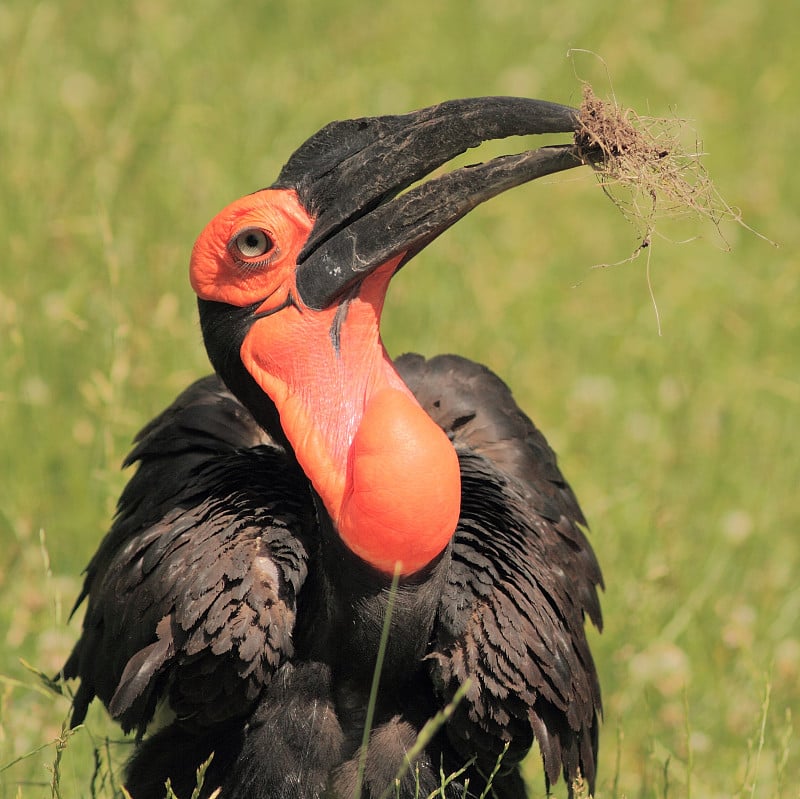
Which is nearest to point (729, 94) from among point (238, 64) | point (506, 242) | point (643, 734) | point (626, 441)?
point (506, 242)

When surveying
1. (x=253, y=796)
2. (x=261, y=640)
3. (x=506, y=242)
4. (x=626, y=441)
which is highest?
(x=506, y=242)

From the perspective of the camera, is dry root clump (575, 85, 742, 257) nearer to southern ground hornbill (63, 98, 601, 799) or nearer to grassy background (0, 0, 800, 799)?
southern ground hornbill (63, 98, 601, 799)

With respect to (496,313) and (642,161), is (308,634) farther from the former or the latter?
(496,313)

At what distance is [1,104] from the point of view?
5.80m

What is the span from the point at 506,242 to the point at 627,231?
741mm

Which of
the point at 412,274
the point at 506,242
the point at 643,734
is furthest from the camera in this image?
the point at 506,242

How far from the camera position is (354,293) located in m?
3.19

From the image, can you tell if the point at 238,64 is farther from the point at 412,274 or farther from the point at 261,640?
the point at 261,640

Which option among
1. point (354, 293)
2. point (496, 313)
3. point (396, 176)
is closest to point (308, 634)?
point (354, 293)

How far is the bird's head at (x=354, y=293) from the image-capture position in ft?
9.41

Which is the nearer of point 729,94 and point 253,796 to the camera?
point 253,796

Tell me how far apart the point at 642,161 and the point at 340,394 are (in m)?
0.82

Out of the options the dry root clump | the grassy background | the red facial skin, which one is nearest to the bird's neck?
the red facial skin

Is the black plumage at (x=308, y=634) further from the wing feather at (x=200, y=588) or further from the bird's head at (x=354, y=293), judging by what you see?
the bird's head at (x=354, y=293)
